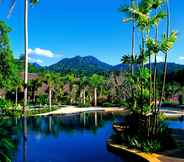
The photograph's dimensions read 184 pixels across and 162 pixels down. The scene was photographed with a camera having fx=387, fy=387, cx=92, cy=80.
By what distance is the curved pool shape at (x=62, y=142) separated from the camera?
16795mm

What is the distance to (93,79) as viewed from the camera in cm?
5822

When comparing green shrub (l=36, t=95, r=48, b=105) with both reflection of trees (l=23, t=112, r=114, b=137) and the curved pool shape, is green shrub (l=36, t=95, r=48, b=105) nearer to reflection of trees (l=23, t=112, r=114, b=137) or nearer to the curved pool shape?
reflection of trees (l=23, t=112, r=114, b=137)

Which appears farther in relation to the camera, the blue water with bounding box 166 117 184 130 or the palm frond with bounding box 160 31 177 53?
the blue water with bounding box 166 117 184 130

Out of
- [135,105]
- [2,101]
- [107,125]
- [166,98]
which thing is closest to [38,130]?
[107,125]

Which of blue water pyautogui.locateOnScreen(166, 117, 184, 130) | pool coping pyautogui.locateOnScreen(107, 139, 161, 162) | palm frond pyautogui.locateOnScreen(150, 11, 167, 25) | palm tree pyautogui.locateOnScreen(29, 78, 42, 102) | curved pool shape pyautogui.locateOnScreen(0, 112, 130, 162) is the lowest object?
curved pool shape pyautogui.locateOnScreen(0, 112, 130, 162)

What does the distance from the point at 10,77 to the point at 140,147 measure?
2801 centimetres

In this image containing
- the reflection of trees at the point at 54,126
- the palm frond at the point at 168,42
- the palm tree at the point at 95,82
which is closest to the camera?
the palm frond at the point at 168,42

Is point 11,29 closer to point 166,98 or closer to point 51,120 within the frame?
point 51,120

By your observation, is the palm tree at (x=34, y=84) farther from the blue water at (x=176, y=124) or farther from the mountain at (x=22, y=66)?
the blue water at (x=176, y=124)

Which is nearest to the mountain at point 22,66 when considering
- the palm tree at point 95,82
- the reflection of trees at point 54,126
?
the palm tree at point 95,82

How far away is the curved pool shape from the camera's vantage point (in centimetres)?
1680

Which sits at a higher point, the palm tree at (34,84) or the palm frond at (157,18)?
the palm frond at (157,18)

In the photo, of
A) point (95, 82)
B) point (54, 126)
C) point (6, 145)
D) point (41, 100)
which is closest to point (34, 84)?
Result: point (41, 100)

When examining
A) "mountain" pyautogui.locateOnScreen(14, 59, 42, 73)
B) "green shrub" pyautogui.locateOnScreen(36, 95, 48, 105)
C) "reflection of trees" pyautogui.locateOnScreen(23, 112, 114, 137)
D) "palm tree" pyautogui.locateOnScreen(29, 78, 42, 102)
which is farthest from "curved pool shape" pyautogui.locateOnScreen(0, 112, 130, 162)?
"palm tree" pyautogui.locateOnScreen(29, 78, 42, 102)
